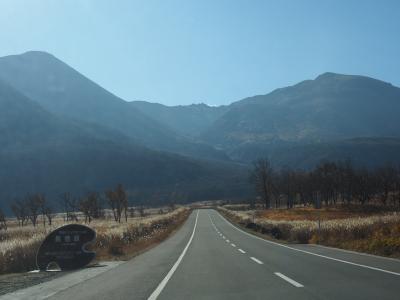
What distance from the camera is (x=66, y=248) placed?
66.4 ft

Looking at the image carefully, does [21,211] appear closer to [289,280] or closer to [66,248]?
[66,248]

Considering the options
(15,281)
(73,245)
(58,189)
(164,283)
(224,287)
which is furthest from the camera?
(58,189)

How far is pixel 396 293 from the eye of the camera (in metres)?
10.9

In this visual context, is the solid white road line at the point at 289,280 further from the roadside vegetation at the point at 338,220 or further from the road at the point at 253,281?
the roadside vegetation at the point at 338,220

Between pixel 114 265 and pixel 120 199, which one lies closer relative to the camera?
pixel 114 265

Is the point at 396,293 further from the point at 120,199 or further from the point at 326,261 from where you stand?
the point at 120,199

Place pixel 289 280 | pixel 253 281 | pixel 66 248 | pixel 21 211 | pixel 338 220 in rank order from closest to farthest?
1. pixel 289 280
2. pixel 253 281
3. pixel 66 248
4. pixel 338 220
5. pixel 21 211

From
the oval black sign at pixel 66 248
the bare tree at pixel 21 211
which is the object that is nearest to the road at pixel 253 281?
the oval black sign at pixel 66 248

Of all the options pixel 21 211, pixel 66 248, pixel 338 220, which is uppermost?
pixel 21 211

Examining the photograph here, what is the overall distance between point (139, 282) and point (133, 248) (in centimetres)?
1651

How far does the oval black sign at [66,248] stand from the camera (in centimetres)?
2003

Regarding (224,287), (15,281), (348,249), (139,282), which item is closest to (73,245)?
(15,281)

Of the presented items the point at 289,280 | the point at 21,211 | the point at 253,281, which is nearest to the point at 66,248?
the point at 253,281

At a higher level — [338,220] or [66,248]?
[66,248]
